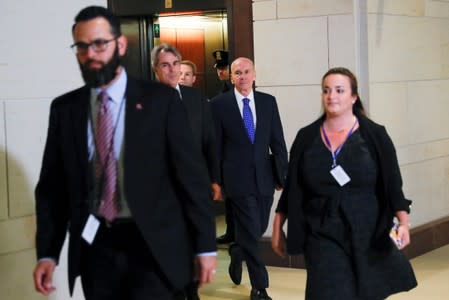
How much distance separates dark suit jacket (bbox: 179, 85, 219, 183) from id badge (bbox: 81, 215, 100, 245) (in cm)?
239

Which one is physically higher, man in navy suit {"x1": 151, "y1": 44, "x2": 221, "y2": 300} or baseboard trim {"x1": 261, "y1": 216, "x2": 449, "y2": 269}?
man in navy suit {"x1": 151, "y1": 44, "x2": 221, "y2": 300}

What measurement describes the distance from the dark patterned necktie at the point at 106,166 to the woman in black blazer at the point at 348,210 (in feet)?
4.94

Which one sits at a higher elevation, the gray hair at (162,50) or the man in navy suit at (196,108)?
the gray hair at (162,50)

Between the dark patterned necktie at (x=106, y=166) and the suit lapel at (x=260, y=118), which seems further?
the suit lapel at (x=260, y=118)

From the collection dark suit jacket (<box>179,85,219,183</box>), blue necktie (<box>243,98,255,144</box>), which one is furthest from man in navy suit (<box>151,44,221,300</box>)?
blue necktie (<box>243,98,255,144</box>)

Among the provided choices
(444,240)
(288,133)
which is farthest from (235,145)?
(444,240)

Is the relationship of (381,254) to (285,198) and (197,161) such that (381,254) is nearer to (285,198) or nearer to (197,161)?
(285,198)

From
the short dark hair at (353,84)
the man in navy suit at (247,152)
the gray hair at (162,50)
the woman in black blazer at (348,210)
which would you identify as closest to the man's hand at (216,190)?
the man in navy suit at (247,152)

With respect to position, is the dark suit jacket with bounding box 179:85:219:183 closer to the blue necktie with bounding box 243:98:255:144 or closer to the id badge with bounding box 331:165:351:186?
the blue necktie with bounding box 243:98:255:144

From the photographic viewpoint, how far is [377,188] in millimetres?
4434

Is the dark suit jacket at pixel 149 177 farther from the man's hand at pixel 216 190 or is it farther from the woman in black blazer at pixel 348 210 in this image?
the man's hand at pixel 216 190

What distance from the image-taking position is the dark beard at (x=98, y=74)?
10.3ft

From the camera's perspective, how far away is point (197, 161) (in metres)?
3.29

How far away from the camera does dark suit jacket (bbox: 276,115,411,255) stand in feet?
14.3
